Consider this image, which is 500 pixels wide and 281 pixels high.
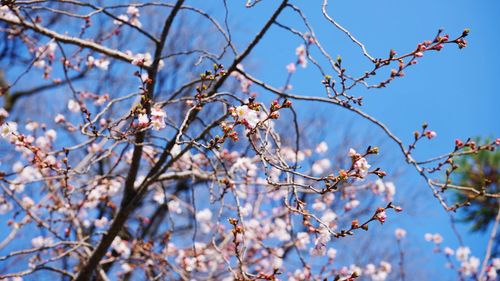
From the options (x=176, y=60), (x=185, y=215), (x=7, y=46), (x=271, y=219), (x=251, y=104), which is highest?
(x=176, y=60)

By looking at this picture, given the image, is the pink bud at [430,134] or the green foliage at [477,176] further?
the green foliage at [477,176]

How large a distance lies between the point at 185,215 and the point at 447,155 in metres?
6.54

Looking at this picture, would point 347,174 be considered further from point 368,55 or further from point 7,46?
point 7,46

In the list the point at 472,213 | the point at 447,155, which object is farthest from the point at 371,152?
the point at 472,213

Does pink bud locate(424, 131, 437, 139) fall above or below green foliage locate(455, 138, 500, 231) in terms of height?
below

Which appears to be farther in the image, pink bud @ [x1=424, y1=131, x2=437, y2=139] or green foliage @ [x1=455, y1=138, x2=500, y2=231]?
green foliage @ [x1=455, y1=138, x2=500, y2=231]

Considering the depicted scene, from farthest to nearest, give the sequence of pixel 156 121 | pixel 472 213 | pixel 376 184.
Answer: pixel 472 213, pixel 376 184, pixel 156 121

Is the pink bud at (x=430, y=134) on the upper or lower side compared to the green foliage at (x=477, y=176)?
lower

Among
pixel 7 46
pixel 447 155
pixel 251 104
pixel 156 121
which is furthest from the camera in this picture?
pixel 7 46

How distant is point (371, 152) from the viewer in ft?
6.22

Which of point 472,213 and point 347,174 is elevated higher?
point 472,213

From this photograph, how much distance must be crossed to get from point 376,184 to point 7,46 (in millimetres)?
6638

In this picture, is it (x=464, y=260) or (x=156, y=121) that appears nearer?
(x=156, y=121)

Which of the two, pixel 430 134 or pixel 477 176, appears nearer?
pixel 430 134
